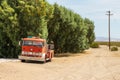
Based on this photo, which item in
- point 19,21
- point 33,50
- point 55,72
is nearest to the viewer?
point 55,72

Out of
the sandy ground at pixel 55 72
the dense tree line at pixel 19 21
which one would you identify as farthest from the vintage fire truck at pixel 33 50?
the dense tree line at pixel 19 21

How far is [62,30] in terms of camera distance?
54031 millimetres

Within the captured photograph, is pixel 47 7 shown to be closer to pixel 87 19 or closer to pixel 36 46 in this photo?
pixel 36 46

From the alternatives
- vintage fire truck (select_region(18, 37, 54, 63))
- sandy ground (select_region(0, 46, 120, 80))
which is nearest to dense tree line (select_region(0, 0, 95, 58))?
vintage fire truck (select_region(18, 37, 54, 63))

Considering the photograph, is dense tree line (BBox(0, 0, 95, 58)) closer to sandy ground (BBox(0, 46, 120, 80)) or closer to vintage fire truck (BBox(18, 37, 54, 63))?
vintage fire truck (BBox(18, 37, 54, 63))

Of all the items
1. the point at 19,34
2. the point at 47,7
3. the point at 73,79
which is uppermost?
the point at 47,7

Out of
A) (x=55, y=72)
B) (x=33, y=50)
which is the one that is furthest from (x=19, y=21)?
(x=55, y=72)

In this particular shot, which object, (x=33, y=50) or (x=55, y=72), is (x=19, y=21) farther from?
(x=55, y=72)

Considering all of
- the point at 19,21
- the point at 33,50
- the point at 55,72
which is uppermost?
the point at 19,21

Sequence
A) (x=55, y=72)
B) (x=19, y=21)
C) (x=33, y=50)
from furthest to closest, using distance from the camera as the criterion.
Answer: (x=19, y=21), (x=33, y=50), (x=55, y=72)

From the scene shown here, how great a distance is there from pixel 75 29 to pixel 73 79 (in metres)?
36.7

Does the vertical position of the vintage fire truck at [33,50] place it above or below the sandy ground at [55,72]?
above

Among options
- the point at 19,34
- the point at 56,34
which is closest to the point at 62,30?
the point at 56,34

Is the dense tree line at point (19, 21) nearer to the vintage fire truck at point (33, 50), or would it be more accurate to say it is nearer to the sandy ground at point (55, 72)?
the vintage fire truck at point (33, 50)
